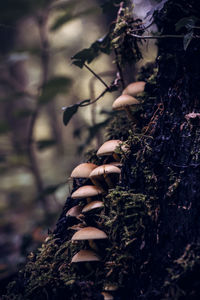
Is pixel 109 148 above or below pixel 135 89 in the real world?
below

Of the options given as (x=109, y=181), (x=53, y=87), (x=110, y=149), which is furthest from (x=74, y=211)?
(x=53, y=87)

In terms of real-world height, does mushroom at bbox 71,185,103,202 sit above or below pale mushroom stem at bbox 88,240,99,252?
above

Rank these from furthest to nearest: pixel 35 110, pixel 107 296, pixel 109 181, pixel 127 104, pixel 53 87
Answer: pixel 35 110
pixel 53 87
pixel 127 104
pixel 109 181
pixel 107 296

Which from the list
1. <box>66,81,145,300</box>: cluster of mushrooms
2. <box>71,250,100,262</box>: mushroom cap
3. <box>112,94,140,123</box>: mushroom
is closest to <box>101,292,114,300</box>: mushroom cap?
<box>66,81,145,300</box>: cluster of mushrooms

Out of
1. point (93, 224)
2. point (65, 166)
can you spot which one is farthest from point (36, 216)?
point (93, 224)

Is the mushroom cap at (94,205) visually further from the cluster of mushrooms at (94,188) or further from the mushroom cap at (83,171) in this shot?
the mushroom cap at (83,171)

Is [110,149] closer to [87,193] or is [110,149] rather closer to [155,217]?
[87,193]

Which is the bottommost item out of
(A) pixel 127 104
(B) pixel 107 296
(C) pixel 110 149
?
(B) pixel 107 296

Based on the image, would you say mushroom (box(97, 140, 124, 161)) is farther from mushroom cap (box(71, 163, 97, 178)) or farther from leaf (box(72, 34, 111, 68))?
leaf (box(72, 34, 111, 68))
